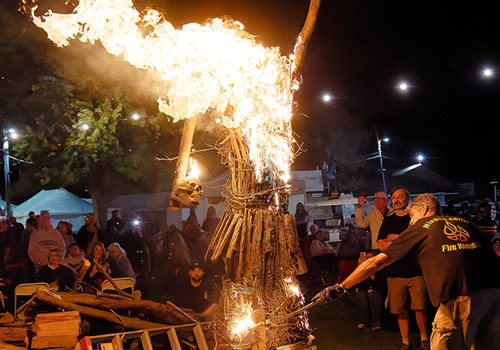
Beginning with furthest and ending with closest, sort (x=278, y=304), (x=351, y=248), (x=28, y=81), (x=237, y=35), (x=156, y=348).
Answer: (x=28, y=81), (x=351, y=248), (x=156, y=348), (x=237, y=35), (x=278, y=304)

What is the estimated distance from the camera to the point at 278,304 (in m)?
4.45

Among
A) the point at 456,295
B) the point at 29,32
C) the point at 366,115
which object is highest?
the point at 366,115

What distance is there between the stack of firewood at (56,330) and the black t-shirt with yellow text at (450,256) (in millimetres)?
3309

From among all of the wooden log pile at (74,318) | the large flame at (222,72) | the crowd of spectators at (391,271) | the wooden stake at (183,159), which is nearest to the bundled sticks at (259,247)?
the large flame at (222,72)

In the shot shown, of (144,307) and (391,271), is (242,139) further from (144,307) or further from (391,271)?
(391,271)

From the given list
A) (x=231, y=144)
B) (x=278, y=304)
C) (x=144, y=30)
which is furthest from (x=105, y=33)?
(x=278, y=304)

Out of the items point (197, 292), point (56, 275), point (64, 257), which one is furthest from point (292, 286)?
point (64, 257)

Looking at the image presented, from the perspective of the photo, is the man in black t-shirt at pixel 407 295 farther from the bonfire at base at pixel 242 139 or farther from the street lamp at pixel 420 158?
the street lamp at pixel 420 158

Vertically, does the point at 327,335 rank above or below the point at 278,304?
below

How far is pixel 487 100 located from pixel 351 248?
14830mm

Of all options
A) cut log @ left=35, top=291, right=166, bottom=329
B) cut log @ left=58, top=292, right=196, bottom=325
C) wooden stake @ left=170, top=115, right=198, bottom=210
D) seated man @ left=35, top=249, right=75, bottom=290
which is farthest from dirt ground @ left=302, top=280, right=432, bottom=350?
seated man @ left=35, top=249, right=75, bottom=290

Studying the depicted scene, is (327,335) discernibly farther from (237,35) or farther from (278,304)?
(237,35)

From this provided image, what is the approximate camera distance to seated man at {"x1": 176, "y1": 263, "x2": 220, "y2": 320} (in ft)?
20.7

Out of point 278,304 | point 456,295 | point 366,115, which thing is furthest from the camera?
point 366,115
